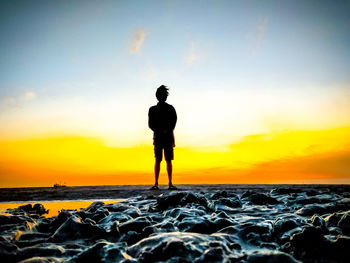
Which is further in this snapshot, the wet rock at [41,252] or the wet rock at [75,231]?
the wet rock at [75,231]

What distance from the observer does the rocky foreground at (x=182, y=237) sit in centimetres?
157

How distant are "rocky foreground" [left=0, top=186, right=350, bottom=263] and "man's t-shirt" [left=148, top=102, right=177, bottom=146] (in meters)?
3.38

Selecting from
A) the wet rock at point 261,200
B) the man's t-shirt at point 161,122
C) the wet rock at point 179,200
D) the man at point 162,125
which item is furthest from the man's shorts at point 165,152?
the wet rock at point 179,200

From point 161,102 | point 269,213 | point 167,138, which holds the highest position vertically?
point 161,102

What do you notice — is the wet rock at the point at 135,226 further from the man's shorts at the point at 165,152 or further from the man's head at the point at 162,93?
the man's head at the point at 162,93

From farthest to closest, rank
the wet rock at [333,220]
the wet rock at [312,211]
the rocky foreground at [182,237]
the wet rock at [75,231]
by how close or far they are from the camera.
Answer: the wet rock at [312,211], the wet rock at [333,220], the wet rock at [75,231], the rocky foreground at [182,237]

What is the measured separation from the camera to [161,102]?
6.62 metres

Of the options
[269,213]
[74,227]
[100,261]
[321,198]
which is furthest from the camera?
[321,198]

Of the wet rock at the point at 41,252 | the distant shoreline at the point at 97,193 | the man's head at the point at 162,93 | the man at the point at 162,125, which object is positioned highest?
the man's head at the point at 162,93

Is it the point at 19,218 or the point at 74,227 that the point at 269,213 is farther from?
the point at 19,218

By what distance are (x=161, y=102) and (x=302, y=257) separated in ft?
17.6

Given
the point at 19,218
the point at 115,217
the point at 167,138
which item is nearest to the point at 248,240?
the point at 115,217

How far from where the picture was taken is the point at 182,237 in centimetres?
171

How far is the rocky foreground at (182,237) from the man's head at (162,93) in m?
→ 3.71
